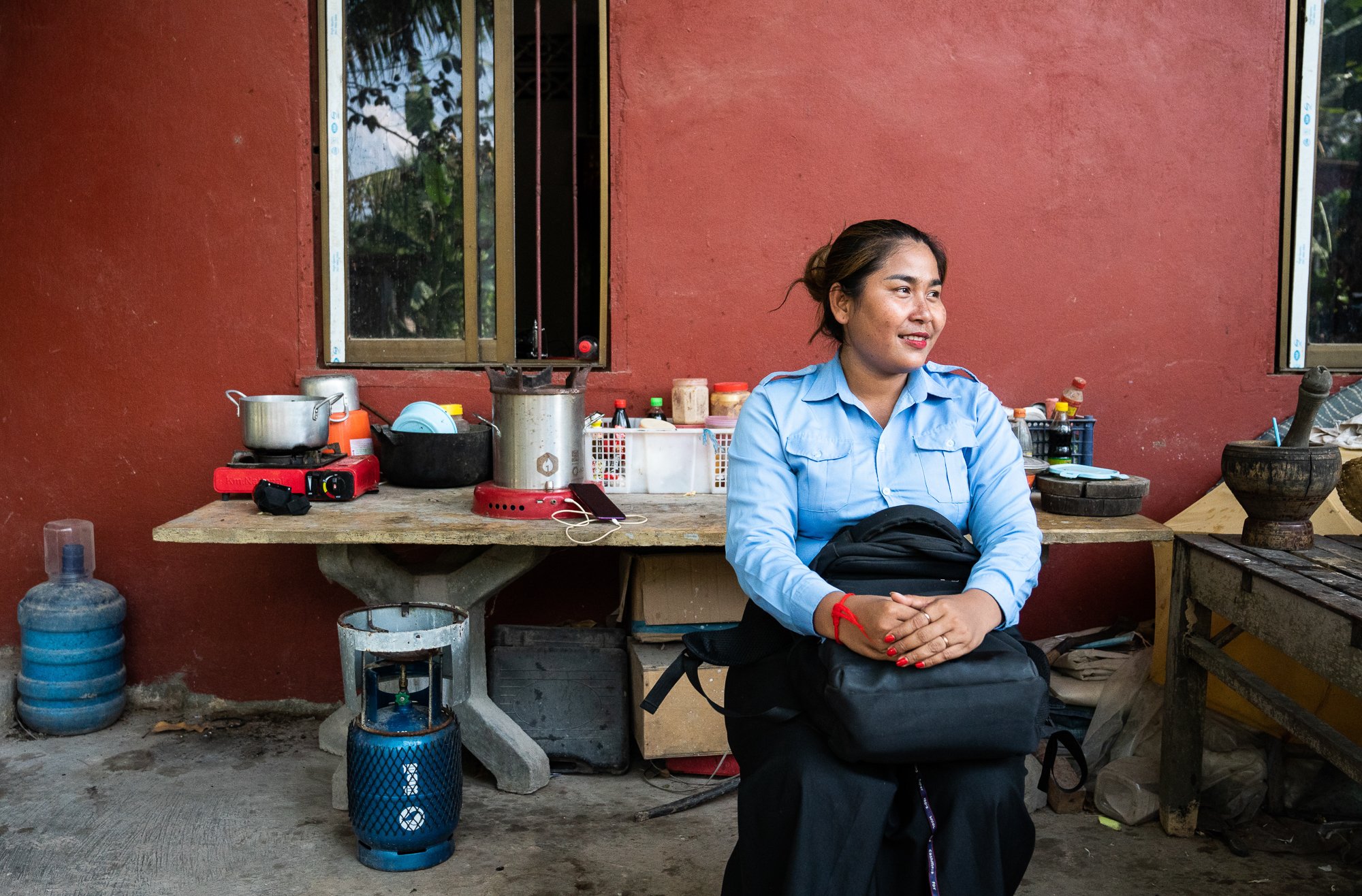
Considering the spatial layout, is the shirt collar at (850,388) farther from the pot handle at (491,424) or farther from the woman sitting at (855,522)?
the pot handle at (491,424)

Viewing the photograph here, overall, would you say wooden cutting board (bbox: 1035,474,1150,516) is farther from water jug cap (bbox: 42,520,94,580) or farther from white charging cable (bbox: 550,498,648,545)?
water jug cap (bbox: 42,520,94,580)

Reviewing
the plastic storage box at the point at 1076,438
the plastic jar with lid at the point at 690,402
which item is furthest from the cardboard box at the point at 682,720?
the plastic storage box at the point at 1076,438

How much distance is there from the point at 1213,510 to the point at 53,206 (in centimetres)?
438

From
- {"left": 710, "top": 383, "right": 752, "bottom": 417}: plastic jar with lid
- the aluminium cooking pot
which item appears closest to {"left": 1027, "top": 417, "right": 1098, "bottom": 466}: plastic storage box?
{"left": 710, "top": 383, "right": 752, "bottom": 417}: plastic jar with lid

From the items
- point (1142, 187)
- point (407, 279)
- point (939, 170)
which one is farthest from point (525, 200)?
point (1142, 187)

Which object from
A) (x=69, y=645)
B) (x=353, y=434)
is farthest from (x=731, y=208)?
(x=69, y=645)

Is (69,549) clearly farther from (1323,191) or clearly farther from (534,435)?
(1323,191)

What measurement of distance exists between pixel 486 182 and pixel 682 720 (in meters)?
2.14

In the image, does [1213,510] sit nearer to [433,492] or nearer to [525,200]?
[433,492]

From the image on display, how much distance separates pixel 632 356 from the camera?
3.96m

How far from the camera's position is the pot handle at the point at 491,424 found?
3242mm

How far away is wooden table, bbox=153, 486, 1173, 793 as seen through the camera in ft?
9.61

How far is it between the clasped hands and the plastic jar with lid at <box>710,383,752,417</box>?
1.68m

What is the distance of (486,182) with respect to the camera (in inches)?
160
